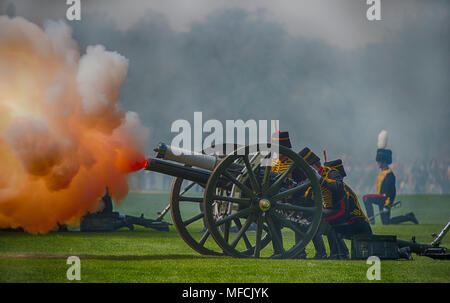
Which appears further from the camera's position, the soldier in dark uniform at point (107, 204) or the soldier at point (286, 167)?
the soldier in dark uniform at point (107, 204)

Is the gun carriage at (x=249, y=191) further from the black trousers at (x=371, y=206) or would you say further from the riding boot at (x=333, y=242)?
the black trousers at (x=371, y=206)

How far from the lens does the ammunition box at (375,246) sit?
27.2 feet

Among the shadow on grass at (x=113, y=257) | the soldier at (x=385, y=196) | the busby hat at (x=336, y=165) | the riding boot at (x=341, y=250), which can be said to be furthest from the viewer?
the soldier at (x=385, y=196)

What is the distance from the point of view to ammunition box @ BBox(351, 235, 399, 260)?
8305mm

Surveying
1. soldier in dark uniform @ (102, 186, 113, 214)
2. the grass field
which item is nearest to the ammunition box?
the grass field

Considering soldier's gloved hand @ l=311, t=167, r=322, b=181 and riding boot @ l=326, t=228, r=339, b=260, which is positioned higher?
soldier's gloved hand @ l=311, t=167, r=322, b=181

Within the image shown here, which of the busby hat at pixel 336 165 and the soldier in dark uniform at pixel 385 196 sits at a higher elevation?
the busby hat at pixel 336 165

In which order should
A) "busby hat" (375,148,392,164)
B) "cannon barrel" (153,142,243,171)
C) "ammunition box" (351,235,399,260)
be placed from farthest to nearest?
"busby hat" (375,148,392,164) → "ammunition box" (351,235,399,260) → "cannon barrel" (153,142,243,171)

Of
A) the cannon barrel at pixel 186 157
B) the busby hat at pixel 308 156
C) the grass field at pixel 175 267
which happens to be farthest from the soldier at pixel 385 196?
the cannon barrel at pixel 186 157

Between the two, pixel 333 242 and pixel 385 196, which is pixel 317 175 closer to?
pixel 333 242

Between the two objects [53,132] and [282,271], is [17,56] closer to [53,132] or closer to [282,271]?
[53,132]

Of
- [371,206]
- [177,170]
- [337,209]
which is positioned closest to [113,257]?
[177,170]

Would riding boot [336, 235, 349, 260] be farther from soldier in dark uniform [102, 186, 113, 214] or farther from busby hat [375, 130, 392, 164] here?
busby hat [375, 130, 392, 164]

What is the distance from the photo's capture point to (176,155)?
817cm
